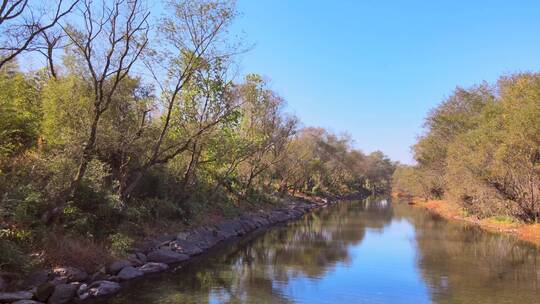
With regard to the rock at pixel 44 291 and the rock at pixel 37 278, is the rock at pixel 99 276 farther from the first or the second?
the rock at pixel 44 291

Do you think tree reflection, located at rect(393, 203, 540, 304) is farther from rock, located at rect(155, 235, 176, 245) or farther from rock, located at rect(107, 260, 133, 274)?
rock, located at rect(155, 235, 176, 245)

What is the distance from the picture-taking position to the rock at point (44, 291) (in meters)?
13.8

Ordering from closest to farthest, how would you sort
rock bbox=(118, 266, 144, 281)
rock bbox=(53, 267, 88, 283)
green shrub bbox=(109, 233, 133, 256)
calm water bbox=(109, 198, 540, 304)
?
rock bbox=(53, 267, 88, 283) < calm water bbox=(109, 198, 540, 304) < rock bbox=(118, 266, 144, 281) < green shrub bbox=(109, 233, 133, 256)

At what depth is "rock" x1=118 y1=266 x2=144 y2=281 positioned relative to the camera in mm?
17359

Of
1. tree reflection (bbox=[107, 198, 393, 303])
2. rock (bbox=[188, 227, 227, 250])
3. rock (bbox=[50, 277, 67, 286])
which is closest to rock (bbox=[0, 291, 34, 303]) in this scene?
rock (bbox=[50, 277, 67, 286])

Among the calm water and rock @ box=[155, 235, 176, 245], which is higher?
rock @ box=[155, 235, 176, 245]

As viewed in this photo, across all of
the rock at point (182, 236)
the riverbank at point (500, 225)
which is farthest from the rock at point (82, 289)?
the riverbank at point (500, 225)

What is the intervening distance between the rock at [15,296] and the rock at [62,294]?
663mm

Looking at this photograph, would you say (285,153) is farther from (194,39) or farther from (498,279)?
(498,279)

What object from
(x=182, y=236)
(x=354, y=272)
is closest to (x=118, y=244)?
(x=182, y=236)

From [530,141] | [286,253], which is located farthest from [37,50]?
[530,141]

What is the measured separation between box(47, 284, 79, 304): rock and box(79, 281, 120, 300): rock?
33 cm

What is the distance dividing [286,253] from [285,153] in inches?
985

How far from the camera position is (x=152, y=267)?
1939 cm
